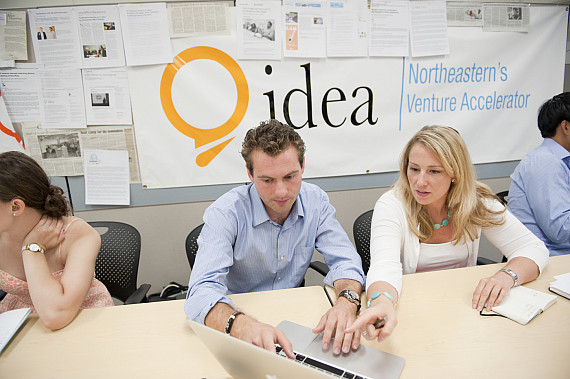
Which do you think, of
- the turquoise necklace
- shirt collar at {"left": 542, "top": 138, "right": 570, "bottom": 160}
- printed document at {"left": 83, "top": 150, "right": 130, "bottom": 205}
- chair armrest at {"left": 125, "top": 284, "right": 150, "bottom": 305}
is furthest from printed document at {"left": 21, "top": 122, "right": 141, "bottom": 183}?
shirt collar at {"left": 542, "top": 138, "right": 570, "bottom": 160}

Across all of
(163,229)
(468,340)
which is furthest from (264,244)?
(163,229)

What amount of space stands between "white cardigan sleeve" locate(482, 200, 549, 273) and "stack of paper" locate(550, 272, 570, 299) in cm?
6

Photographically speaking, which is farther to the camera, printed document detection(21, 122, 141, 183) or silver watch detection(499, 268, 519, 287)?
printed document detection(21, 122, 141, 183)

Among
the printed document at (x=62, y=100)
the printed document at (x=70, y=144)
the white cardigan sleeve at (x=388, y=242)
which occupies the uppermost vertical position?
the printed document at (x=62, y=100)

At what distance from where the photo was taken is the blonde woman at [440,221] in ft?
4.07

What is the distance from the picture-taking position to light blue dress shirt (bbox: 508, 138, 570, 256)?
1.56 metres

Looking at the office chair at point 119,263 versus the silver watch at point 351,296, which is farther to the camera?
the office chair at point 119,263

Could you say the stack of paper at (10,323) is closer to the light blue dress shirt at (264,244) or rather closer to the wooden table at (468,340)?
the light blue dress shirt at (264,244)

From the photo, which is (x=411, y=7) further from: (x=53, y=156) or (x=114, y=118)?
(x=53, y=156)

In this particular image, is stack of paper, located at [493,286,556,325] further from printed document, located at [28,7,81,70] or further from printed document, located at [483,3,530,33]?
printed document, located at [28,7,81,70]

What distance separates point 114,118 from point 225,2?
39.6 inches

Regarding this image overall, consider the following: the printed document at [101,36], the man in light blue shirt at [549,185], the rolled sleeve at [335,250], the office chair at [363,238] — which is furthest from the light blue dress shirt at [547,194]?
the printed document at [101,36]

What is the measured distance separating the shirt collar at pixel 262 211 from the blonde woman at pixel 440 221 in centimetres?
32

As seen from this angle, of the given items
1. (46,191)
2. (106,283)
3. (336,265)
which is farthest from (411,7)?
(106,283)
